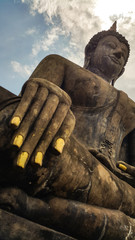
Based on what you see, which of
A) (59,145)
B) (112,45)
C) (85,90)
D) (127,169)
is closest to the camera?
(59,145)

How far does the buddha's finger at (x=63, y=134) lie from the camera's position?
1510 mm

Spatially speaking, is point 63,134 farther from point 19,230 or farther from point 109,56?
point 109,56

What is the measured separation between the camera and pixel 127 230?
73.7 inches

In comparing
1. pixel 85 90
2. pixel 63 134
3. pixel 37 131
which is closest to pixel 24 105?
pixel 37 131

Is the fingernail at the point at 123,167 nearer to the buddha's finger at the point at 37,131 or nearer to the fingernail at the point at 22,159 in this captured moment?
the buddha's finger at the point at 37,131

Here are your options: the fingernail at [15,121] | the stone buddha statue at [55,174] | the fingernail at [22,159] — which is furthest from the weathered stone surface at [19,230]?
the fingernail at [15,121]

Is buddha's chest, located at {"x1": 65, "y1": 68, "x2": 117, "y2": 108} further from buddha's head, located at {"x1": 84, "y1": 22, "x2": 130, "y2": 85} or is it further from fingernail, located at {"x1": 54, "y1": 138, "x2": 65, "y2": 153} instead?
fingernail, located at {"x1": 54, "y1": 138, "x2": 65, "y2": 153}

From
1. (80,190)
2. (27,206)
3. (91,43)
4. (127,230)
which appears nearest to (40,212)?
(27,206)

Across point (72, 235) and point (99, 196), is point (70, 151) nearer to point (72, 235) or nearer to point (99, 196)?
point (99, 196)

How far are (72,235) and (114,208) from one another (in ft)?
2.16

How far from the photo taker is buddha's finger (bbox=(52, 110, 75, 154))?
59.4 inches

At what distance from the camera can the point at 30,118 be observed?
1552 millimetres

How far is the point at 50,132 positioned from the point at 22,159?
1.10ft

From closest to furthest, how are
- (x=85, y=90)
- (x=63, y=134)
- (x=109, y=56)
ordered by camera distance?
1. (x=63, y=134)
2. (x=85, y=90)
3. (x=109, y=56)
